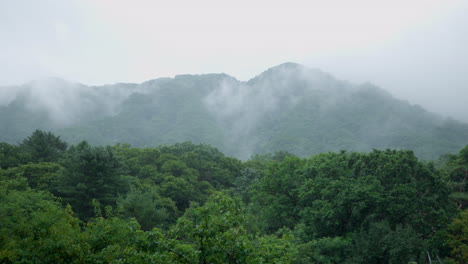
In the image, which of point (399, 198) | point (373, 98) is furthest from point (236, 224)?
point (373, 98)

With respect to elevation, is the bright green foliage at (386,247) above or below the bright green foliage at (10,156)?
below

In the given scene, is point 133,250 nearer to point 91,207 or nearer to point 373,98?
point 91,207

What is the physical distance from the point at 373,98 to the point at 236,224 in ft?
656

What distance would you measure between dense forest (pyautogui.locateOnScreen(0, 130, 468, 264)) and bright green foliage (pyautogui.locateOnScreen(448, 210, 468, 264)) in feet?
0.26

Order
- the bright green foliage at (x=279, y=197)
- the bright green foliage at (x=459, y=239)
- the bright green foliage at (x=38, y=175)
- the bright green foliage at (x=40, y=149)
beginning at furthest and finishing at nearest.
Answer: the bright green foliage at (x=40, y=149) → the bright green foliage at (x=38, y=175) → the bright green foliage at (x=279, y=197) → the bright green foliage at (x=459, y=239)

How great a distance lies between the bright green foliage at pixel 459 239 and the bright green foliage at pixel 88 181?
27.8 meters

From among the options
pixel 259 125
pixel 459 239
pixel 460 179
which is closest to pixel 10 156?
pixel 459 239

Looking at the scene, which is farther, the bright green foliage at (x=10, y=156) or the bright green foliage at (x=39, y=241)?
the bright green foliage at (x=10, y=156)

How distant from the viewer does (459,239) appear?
2108 cm

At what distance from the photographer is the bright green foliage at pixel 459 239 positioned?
20.3 m

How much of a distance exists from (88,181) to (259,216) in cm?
1692

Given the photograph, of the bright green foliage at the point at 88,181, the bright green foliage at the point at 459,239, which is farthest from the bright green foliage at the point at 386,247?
the bright green foliage at the point at 88,181

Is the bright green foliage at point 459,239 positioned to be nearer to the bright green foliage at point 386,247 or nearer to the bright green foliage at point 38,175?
the bright green foliage at point 386,247

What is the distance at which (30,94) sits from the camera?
18188 cm
